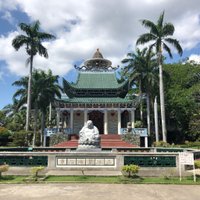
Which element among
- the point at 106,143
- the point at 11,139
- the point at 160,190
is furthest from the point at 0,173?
the point at 11,139

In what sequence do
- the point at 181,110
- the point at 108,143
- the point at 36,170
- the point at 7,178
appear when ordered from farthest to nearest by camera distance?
the point at 181,110
the point at 108,143
the point at 7,178
the point at 36,170

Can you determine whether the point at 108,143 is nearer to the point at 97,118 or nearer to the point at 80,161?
the point at 97,118

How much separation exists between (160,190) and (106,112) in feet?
99.0

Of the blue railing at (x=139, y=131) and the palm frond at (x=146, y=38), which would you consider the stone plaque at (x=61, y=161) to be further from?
the palm frond at (x=146, y=38)

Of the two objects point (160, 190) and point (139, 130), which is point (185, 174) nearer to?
point (160, 190)

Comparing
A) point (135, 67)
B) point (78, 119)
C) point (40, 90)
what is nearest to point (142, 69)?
point (135, 67)

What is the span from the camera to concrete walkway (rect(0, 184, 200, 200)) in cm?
931

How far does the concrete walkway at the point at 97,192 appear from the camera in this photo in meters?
9.31

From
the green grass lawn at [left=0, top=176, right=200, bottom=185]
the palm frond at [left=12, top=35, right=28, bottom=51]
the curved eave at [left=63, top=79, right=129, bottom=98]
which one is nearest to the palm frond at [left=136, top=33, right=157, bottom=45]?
the curved eave at [left=63, top=79, right=129, bottom=98]

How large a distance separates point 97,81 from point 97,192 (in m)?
37.0

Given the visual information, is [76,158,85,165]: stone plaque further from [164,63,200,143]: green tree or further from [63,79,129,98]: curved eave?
[164,63,200,143]: green tree

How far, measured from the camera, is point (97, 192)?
1009 centimetres

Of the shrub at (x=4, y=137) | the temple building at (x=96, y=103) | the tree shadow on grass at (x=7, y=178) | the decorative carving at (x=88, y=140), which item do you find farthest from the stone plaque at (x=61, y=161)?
the temple building at (x=96, y=103)

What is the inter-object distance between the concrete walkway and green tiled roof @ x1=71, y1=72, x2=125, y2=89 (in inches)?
1306
